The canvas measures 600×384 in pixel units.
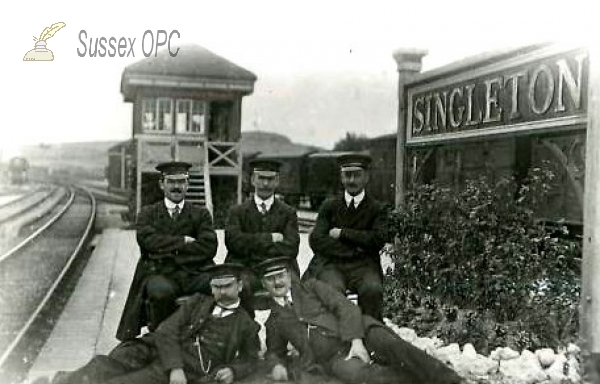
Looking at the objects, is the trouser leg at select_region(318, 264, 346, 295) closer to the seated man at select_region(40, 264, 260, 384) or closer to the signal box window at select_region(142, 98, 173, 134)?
the seated man at select_region(40, 264, 260, 384)

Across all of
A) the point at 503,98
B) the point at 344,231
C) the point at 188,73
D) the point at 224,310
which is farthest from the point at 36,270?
the point at 503,98

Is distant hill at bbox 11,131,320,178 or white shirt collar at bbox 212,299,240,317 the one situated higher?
distant hill at bbox 11,131,320,178

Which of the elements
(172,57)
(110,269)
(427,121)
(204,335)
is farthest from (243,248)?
(427,121)

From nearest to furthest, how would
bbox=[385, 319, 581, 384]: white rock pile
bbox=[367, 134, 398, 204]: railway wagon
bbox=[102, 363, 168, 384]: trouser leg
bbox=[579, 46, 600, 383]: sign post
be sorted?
bbox=[102, 363, 168, 384]: trouser leg < bbox=[579, 46, 600, 383]: sign post < bbox=[385, 319, 581, 384]: white rock pile < bbox=[367, 134, 398, 204]: railway wagon

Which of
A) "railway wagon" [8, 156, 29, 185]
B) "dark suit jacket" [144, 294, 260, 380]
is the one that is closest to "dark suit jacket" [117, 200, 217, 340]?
"dark suit jacket" [144, 294, 260, 380]

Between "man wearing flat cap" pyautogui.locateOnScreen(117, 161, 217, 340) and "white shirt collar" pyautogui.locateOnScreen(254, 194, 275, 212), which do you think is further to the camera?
"white shirt collar" pyautogui.locateOnScreen(254, 194, 275, 212)

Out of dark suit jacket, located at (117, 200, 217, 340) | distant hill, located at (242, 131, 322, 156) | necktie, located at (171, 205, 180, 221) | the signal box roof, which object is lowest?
dark suit jacket, located at (117, 200, 217, 340)

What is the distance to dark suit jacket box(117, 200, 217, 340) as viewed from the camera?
3.80m

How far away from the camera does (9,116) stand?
13.1ft

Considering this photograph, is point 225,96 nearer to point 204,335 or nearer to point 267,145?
point 267,145

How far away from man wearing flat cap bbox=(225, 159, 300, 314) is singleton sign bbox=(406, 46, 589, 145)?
0.89 meters

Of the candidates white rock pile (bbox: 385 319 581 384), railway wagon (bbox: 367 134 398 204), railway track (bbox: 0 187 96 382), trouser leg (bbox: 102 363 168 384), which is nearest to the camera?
trouser leg (bbox: 102 363 168 384)

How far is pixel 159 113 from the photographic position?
154 inches

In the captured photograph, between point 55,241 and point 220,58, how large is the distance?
4.79ft
